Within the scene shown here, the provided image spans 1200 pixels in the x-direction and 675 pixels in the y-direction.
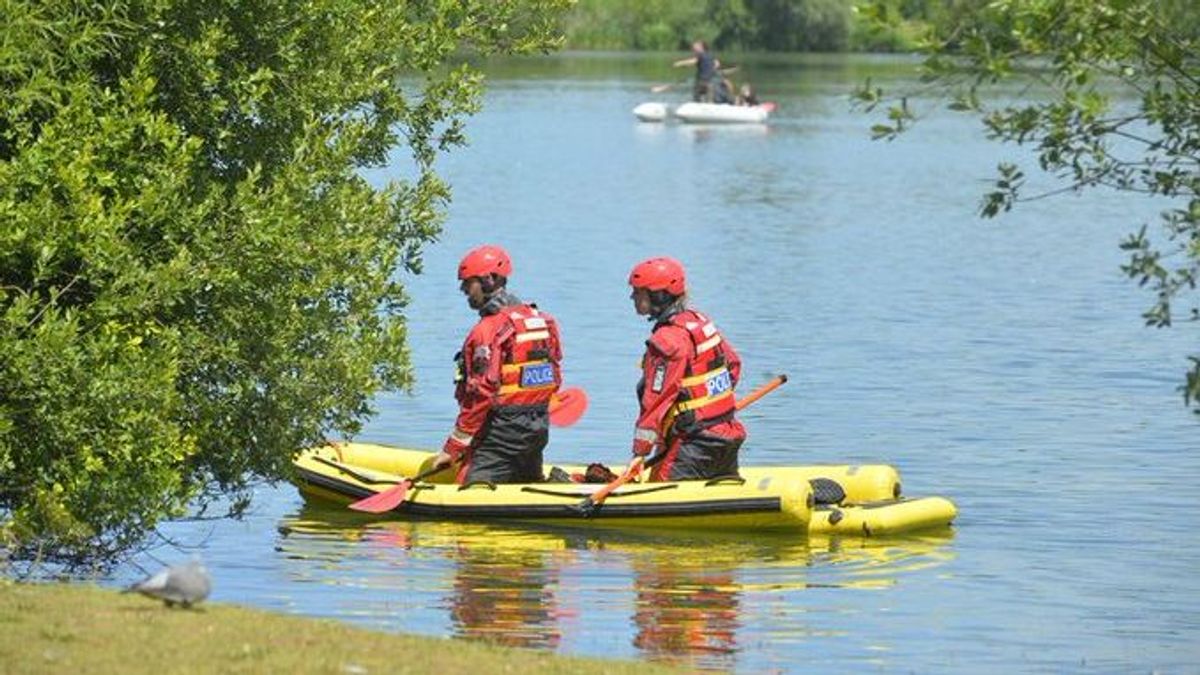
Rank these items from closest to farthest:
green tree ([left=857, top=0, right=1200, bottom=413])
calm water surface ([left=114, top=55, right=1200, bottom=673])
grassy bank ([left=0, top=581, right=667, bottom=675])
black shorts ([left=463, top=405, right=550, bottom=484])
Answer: grassy bank ([left=0, top=581, right=667, bottom=675]), green tree ([left=857, top=0, right=1200, bottom=413]), calm water surface ([left=114, top=55, right=1200, bottom=673]), black shorts ([left=463, top=405, right=550, bottom=484])

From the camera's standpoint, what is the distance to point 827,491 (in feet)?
54.3

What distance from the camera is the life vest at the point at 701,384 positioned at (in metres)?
15.7

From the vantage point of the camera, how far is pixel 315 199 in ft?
45.3

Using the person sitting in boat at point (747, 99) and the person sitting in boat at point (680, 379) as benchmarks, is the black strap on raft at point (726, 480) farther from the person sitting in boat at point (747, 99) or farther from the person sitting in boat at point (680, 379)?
the person sitting in boat at point (747, 99)

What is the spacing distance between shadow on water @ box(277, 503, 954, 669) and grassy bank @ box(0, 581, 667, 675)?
1.63 meters

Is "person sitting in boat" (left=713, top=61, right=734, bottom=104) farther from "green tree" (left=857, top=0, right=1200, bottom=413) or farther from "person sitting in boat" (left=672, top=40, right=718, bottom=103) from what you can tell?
"green tree" (left=857, top=0, right=1200, bottom=413)

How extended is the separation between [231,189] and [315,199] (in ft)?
1.57

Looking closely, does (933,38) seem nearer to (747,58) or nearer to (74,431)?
(74,431)

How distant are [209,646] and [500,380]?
6494 millimetres

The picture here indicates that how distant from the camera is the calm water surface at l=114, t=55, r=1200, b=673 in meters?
13.7

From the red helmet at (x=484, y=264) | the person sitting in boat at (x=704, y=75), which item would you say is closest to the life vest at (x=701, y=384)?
the red helmet at (x=484, y=264)

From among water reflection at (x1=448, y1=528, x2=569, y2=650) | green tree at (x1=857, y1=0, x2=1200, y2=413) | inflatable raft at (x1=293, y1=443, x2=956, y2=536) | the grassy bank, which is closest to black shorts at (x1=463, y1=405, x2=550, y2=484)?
inflatable raft at (x1=293, y1=443, x2=956, y2=536)

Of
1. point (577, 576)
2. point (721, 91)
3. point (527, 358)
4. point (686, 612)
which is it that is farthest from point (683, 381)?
point (721, 91)

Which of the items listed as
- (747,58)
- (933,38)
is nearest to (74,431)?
(933,38)
